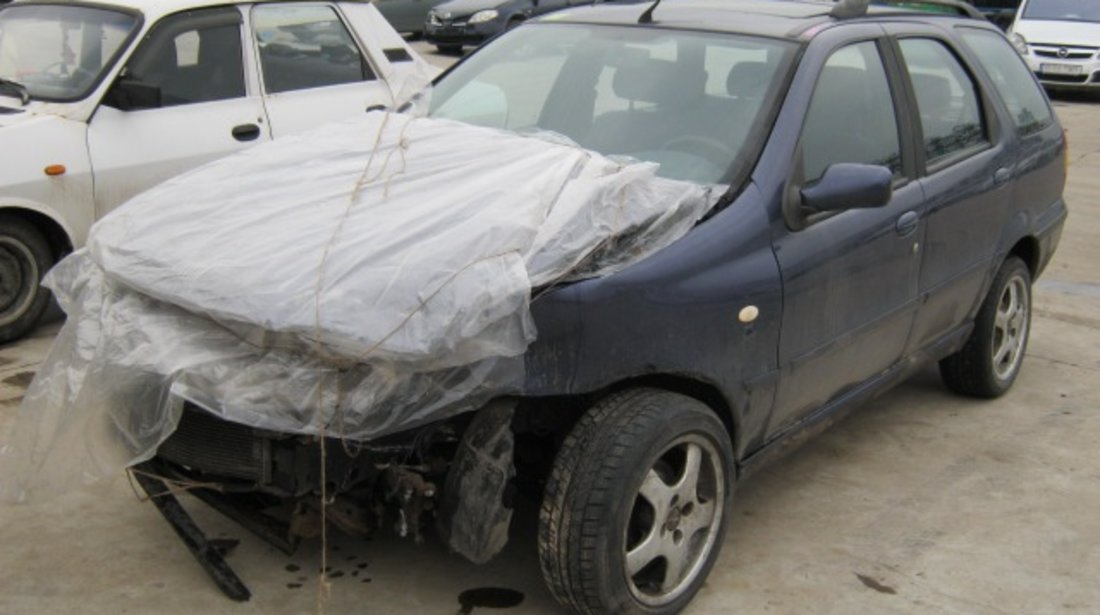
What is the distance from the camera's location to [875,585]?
12.6 feet

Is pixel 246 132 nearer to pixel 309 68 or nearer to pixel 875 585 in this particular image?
pixel 309 68

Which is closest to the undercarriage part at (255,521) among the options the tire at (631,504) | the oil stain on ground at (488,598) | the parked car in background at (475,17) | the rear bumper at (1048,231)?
the oil stain on ground at (488,598)

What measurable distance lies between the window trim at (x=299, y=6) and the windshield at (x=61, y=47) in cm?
63

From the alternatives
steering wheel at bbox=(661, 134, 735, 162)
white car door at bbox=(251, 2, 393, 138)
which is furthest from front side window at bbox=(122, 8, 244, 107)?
steering wheel at bbox=(661, 134, 735, 162)

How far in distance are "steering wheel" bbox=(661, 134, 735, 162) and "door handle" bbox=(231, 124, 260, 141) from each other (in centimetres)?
310

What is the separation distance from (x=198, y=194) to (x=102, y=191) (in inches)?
96.1

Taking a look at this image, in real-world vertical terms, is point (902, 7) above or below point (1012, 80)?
above

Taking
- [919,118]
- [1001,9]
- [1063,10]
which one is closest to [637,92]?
[919,118]

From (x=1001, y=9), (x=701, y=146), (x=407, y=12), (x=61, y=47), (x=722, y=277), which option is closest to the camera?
(x=722, y=277)

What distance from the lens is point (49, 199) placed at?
5801 mm

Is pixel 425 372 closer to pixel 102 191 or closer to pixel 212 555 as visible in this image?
pixel 212 555

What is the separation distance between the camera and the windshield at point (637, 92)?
13.0 ft

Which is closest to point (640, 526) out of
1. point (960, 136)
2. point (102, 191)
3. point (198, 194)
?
point (198, 194)

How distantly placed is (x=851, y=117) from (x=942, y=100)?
0.76 meters
